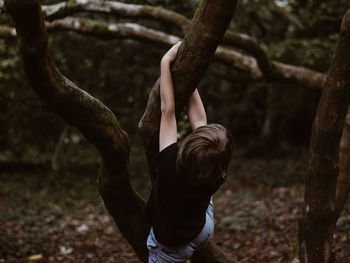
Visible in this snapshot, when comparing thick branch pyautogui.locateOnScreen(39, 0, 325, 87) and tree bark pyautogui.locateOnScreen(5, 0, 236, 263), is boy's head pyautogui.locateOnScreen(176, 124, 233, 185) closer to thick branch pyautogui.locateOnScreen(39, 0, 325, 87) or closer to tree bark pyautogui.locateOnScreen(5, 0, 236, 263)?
tree bark pyautogui.locateOnScreen(5, 0, 236, 263)

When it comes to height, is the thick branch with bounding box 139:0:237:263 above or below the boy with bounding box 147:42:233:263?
above

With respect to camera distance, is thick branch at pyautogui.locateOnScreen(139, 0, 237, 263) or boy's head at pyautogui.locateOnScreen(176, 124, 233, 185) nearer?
boy's head at pyautogui.locateOnScreen(176, 124, 233, 185)

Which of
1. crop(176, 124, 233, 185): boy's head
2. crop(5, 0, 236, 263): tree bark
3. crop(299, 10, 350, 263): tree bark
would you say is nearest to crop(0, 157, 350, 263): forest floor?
crop(299, 10, 350, 263): tree bark

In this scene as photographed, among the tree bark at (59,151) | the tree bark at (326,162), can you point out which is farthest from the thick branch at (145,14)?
the tree bark at (59,151)

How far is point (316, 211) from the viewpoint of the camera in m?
3.10

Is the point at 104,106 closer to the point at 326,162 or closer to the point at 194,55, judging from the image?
the point at 194,55

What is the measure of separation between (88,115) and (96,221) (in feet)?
17.3

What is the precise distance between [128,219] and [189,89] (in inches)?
46.5

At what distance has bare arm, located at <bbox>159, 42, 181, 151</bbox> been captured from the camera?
2.56m

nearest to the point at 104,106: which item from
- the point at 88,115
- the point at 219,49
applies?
the point at 88,115

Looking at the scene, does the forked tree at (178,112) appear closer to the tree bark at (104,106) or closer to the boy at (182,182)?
the tree bark at (104,106)

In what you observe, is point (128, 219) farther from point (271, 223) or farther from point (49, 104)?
point (271, 223)

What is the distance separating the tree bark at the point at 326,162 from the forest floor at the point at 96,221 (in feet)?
4.61

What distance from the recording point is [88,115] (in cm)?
247
